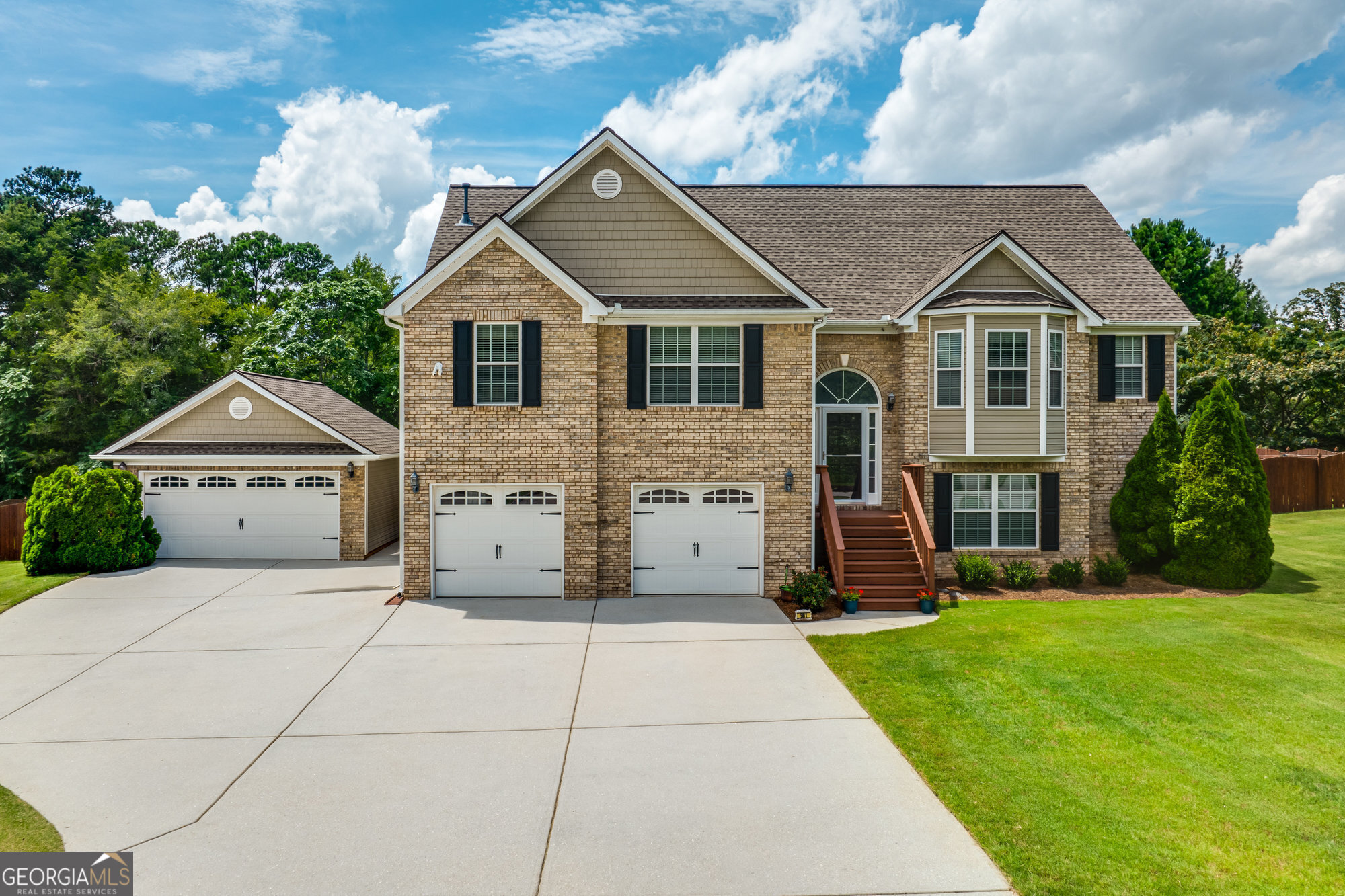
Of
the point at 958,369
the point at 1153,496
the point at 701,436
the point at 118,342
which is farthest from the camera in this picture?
the point at 118,342

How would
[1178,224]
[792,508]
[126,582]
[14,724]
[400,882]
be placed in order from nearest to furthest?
1. [400,882]
2. [14,724]
3. [792,508]
4. [126,582]
5. [1178,224]

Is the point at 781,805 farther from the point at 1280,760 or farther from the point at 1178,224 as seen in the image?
the point at 1178,224

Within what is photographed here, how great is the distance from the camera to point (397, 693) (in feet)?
28.1

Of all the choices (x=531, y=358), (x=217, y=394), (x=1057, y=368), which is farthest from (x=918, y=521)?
(x=217, y=394)

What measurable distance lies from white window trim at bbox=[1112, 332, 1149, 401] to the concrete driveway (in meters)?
9.64

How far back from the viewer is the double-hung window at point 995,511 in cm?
1450

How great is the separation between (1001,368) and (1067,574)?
4478 mm

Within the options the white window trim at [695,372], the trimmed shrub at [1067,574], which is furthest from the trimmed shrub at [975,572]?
the white window trim at [695,372]

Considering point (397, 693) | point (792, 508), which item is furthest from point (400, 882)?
point (792, 508)

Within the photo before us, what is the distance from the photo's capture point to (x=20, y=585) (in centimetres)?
1397

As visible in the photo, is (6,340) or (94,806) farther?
(6,340)

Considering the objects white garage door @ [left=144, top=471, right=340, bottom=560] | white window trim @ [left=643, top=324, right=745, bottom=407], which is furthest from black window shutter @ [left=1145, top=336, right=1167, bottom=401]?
white garage door @ [left=144, top=471, right=340, bottom=560]

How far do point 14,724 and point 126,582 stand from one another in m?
7.81

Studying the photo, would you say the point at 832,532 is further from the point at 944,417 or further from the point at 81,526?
the point at 81,526
